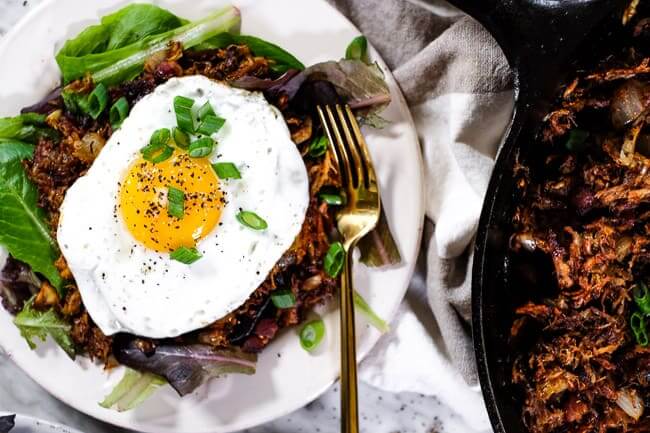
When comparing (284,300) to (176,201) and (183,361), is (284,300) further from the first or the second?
(176,201)

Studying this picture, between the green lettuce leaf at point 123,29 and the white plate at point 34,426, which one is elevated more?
the green lettuce leaf at point 123,29

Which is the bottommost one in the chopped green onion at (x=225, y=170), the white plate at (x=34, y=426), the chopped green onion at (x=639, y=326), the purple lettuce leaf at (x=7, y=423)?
the white plate at (x=34, y=426)

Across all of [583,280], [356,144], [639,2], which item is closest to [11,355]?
[356,144]

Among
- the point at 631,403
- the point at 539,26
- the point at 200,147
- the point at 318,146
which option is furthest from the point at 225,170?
the point at 631,403

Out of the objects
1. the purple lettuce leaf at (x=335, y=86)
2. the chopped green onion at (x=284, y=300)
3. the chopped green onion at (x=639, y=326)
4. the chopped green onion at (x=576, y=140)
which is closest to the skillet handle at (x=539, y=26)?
the chopped green onion at (x=576, y=140)

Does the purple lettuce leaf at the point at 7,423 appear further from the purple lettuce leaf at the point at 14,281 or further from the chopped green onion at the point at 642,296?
the chopped green onion at the point at 642,296

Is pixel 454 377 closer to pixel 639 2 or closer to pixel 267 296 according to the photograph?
pixel 267 296
